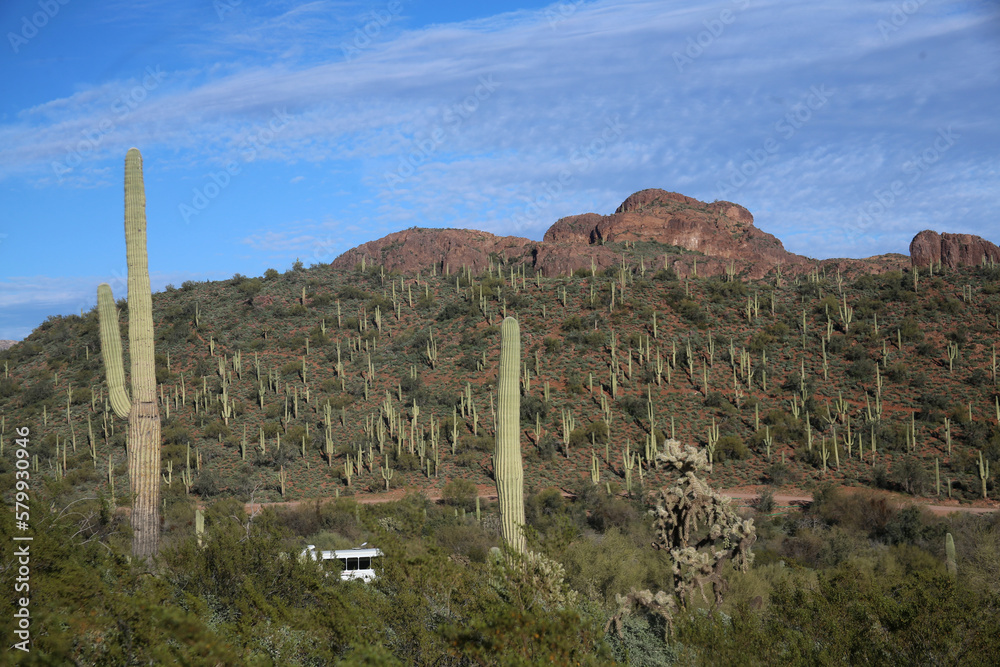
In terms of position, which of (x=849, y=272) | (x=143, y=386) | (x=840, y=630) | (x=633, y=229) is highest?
(x=633, y=229)

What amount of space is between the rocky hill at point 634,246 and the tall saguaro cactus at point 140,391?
2248 inches

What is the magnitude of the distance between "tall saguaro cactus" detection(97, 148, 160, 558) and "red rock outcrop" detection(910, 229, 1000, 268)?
6545cm

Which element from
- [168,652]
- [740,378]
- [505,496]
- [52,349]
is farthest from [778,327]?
[52,349]

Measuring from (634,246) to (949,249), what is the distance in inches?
1114

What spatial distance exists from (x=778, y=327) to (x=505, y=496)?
32.8 meters

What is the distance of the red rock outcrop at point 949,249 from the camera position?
62.8 m

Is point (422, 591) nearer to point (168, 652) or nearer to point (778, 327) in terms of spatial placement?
point (168, 652)

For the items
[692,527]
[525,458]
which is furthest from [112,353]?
[525,458]

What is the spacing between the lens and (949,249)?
64.1 meters

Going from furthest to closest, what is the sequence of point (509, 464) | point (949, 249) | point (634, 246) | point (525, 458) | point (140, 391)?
point (634, 246), point (949, 249), point (525, 458), point (509, 464), point (140, 391)

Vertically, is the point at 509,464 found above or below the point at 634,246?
below

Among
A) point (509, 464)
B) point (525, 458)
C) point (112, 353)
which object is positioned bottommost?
point (525, 458)

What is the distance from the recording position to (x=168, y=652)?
549 cm

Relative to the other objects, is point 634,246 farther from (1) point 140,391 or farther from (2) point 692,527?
(1) point 140,391
